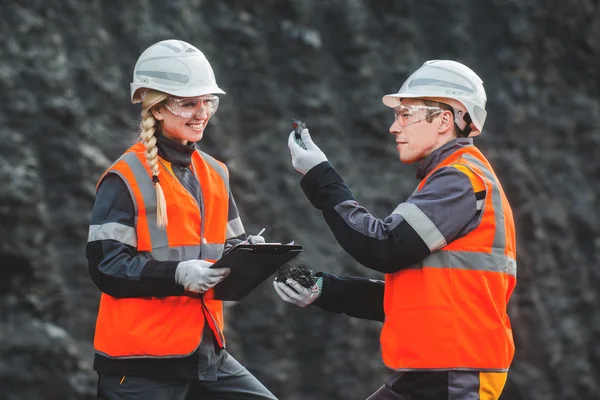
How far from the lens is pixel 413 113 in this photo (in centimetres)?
381

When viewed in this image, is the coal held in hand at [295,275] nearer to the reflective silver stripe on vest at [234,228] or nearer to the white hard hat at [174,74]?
the reflective silver stripe on vest at [234,228]

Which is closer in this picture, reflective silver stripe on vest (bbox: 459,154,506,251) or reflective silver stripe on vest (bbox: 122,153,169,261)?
reflective silver stripe on vest (bbox: 459,154,506,251)

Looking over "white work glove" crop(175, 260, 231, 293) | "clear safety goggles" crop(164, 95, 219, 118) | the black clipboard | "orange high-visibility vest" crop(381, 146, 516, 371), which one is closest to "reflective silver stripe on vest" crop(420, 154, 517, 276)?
"orange high-visibility vest" crop(381, 146, 516, 371)

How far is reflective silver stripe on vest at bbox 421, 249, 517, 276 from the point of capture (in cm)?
352

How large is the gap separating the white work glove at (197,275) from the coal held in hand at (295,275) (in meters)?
0.37

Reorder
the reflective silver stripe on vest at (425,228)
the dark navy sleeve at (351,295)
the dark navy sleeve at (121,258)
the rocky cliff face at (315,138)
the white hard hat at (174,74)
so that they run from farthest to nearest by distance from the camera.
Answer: the rocky cliff face at (315,138) → the dark navy sleeve at (351,295) → the white hard hat at (174,74) → the dark navy sleeve at (121,258) → the reflective silver stripe on vest at (425,228)

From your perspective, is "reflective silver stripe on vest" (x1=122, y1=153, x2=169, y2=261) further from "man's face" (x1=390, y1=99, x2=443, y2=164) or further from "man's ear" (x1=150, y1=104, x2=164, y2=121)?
"man's face" (x1=390, y1=99, x2=443, y2=164)

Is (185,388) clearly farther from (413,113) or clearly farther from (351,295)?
(413,113)

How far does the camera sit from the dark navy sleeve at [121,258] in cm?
360

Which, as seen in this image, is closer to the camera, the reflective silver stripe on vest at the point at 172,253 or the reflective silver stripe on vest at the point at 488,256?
Result: the reflective silver stripe on vest at the point at 488,256

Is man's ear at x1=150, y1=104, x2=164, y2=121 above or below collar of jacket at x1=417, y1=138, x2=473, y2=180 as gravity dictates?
above

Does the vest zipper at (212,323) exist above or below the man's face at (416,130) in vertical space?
below

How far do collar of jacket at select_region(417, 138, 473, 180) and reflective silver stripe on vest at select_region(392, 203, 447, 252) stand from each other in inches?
10.2

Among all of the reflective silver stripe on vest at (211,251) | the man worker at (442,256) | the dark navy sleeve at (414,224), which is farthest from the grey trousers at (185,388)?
the dark navy sleeve at (414,224)
